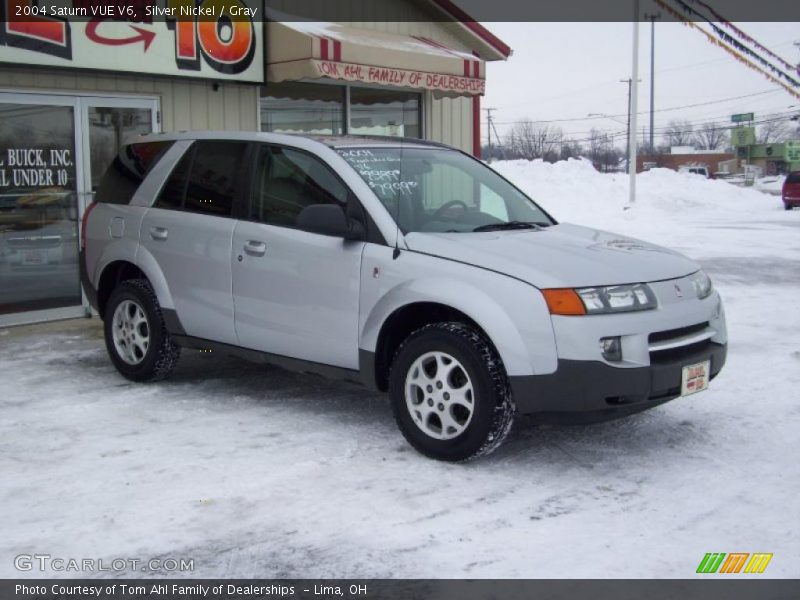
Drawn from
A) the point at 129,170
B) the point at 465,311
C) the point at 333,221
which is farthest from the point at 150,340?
the point at 465,311

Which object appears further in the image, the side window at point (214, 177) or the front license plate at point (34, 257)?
the front license plate at point (34, 257)

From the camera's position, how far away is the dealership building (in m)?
9.37

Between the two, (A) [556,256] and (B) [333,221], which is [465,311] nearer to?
(A) [556,256]

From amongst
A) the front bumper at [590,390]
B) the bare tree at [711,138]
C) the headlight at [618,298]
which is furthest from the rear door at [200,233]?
the bare tree at [711,138]

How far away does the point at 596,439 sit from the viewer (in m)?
5.79

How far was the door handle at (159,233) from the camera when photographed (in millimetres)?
6824

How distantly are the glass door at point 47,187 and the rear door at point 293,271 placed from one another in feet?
13.5

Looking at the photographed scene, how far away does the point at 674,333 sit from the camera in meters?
5.21

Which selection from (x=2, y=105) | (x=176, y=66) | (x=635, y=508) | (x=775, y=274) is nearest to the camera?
(x=635, y=508)

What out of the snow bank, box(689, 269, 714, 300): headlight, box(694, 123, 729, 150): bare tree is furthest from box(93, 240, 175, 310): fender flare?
box(694, 123, 729, 150): bare tree

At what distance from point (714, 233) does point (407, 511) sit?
62.8 ft

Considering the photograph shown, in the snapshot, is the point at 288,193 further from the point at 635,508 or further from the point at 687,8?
the point at 687,8

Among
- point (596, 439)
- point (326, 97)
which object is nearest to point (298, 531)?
point (596, 439)

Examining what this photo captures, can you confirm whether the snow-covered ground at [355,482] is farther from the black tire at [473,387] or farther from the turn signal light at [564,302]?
the turn signal light at [564,302]
